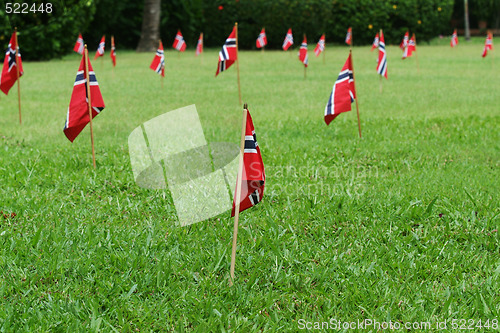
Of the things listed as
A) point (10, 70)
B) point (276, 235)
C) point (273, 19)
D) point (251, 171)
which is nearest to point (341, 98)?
point (276, 235)

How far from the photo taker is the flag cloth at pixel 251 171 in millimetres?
3232

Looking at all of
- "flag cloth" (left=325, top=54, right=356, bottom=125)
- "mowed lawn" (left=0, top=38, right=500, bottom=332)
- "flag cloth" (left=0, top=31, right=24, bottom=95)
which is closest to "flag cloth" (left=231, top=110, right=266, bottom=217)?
"mowed lawn" (left=0, top=38, right=500, bottom=332)

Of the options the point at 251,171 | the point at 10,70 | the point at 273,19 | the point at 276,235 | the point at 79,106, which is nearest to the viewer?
the point at 251,171

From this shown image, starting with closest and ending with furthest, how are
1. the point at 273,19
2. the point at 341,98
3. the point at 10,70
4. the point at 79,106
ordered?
the point at 79,106
the point at 341,98
the point at 10,70
the point at 273,19

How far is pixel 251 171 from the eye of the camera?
10.8 ft

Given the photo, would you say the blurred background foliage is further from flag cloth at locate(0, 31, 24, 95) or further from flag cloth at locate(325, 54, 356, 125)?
flag cloth at locate(325, 54, 356, 125)

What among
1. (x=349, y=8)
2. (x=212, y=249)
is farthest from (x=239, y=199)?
(x=349, y=8)

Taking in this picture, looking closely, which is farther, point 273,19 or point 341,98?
point 273,19

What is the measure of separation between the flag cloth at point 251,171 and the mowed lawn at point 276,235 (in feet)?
1.80

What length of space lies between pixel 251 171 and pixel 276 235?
1142 mm

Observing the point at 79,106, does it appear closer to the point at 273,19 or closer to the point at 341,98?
the point at 341,98

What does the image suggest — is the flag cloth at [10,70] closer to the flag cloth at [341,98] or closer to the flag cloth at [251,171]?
→ the flag cloth at [341,98]

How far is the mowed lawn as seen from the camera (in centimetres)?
→ 329

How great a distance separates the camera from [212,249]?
409 centimetres
